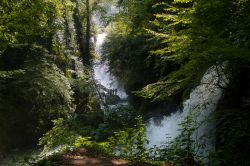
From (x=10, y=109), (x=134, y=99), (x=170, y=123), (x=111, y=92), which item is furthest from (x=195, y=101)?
(x=111, y=92)

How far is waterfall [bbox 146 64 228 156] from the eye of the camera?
9.68m

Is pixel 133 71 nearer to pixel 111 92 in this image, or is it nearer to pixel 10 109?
pixel 111 92

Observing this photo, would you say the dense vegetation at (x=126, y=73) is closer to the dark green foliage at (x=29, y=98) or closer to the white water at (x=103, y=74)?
the dark green foliage at (x=29, y=98)

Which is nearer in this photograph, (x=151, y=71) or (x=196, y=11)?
(x=196, y=11)

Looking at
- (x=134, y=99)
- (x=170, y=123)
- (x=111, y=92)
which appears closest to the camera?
(x=170, y=123)

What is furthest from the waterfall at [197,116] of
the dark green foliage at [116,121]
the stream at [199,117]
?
the dark green foliage at [116,121]

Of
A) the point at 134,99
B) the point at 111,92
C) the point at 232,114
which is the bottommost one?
the point at 232,114

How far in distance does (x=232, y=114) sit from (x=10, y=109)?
1212cm

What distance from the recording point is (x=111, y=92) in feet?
70.6

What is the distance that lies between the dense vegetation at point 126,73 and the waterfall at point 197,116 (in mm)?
385

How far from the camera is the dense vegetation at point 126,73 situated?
22.1 ft

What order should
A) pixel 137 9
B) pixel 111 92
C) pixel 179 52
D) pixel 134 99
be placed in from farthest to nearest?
pixel 111 92
pixel 134 99
pixel 137 9
pixel 179 52

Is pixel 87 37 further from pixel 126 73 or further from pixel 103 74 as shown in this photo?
pixel 126 73

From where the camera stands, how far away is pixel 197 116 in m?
9.52
